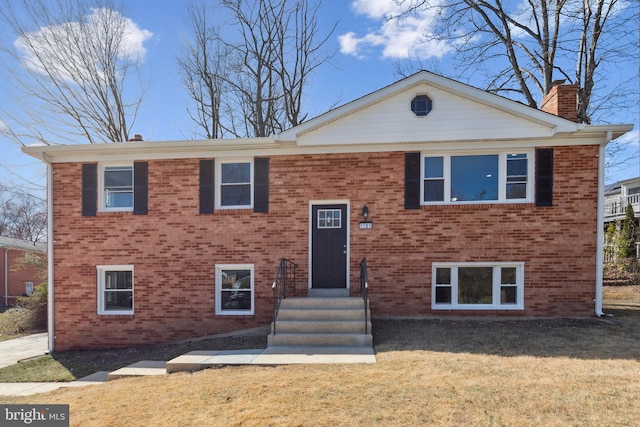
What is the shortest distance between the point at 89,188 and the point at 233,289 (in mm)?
4534

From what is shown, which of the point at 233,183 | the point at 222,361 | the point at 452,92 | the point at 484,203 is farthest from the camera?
the point at 233,183

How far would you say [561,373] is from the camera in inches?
190

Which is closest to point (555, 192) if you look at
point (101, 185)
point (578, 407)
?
point (578, 407)

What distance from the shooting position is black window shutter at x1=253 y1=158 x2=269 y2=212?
8555 mm

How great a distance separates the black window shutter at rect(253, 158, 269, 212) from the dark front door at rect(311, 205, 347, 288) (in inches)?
47.4

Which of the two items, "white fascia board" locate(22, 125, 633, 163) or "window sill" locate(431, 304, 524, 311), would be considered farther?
"window sill" locate(431, 304, 524, 311)

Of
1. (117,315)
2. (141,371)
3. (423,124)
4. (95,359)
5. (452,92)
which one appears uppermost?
(452,92)

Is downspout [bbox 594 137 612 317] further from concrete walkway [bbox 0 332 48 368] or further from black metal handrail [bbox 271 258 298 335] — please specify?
concrete walkway [bbox 0 332 48 368]

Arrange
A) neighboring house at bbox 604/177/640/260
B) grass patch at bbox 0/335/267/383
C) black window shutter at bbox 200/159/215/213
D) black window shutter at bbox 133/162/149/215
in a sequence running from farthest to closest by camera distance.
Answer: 1. neighboring house at bbox 604/177/640/260
2. black window shutter at bbox 133/162/149/215
3. black window shutter at bbox 200/159/215/213
4. grass patch at bbox 0/335/267/383

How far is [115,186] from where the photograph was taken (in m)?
9.05

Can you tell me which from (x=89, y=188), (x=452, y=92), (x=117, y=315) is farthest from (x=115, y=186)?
(x=452, y=92)

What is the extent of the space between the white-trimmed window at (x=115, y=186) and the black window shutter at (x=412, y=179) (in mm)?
6956

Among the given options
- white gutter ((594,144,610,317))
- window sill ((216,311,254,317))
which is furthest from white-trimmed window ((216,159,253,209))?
white gutter ((594,144,610,317))

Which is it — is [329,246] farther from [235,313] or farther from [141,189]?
[141,189]
